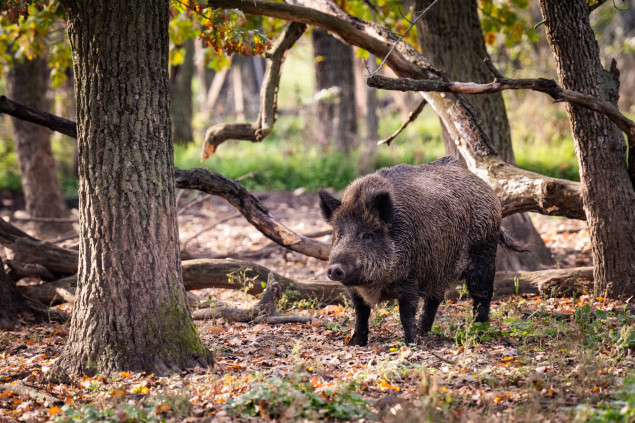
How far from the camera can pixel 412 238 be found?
588 cm

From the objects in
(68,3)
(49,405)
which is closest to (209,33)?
(68,3)

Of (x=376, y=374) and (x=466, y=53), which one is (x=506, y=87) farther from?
(x=466, y=53)

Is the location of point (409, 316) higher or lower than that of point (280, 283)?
lower

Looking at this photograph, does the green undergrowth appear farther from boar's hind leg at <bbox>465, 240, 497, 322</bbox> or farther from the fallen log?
boar's hind leg at <bbox>465, 240, 497, 322</bbox>

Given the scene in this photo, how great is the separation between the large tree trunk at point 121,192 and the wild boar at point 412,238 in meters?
1.49

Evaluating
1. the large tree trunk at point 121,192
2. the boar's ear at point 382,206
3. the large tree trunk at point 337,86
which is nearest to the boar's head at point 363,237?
the boar's ear at point 382,206

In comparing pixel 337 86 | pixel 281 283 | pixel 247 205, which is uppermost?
pixel 337 86

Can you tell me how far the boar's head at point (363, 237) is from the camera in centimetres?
547

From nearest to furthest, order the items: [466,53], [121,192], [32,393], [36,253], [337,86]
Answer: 1. [32,393]
2. [121,192]
3. [36,253]
4. [466,53]
5. [337,86]

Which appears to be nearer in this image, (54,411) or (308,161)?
(54,411)

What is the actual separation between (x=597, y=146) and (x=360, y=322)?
3067mm

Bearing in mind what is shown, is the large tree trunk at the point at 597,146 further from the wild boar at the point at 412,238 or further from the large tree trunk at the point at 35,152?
Answer: the large tree trunk at the point at 35,152

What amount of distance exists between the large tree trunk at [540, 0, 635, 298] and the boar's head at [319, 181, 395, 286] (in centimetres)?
241

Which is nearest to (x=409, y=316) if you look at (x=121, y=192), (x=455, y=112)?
(x=121, y=192)
